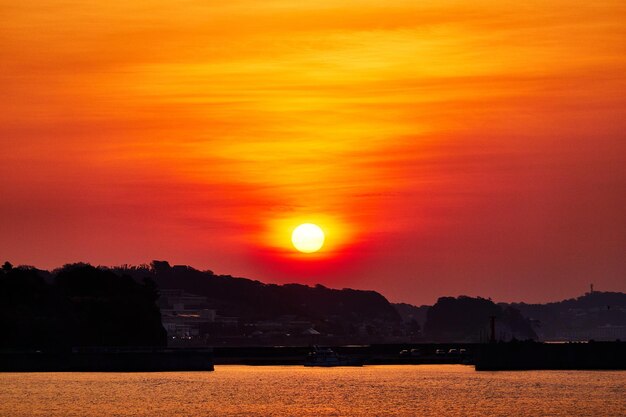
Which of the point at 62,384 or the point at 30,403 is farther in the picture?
the point at 62,384

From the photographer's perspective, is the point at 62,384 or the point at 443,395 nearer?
the point at 443,395

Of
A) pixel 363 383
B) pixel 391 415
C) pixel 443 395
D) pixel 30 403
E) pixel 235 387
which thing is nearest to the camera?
pixel 391 415

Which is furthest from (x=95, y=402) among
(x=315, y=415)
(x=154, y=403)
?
(x=315, y=415)

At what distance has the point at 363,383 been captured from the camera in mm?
192625

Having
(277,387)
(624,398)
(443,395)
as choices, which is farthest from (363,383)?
(624,398)

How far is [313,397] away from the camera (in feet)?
516

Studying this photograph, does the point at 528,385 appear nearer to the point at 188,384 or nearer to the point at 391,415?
the point at 188,384

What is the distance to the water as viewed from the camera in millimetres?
134500

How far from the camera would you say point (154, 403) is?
14562cm

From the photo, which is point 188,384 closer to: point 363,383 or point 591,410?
point 363,383

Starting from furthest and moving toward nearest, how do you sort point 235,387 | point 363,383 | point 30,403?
1. point 363,383
2. point 235,387
3. point 30,403

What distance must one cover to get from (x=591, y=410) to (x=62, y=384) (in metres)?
73.3

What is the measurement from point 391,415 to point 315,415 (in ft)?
22.4

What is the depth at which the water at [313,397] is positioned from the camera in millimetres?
134500
